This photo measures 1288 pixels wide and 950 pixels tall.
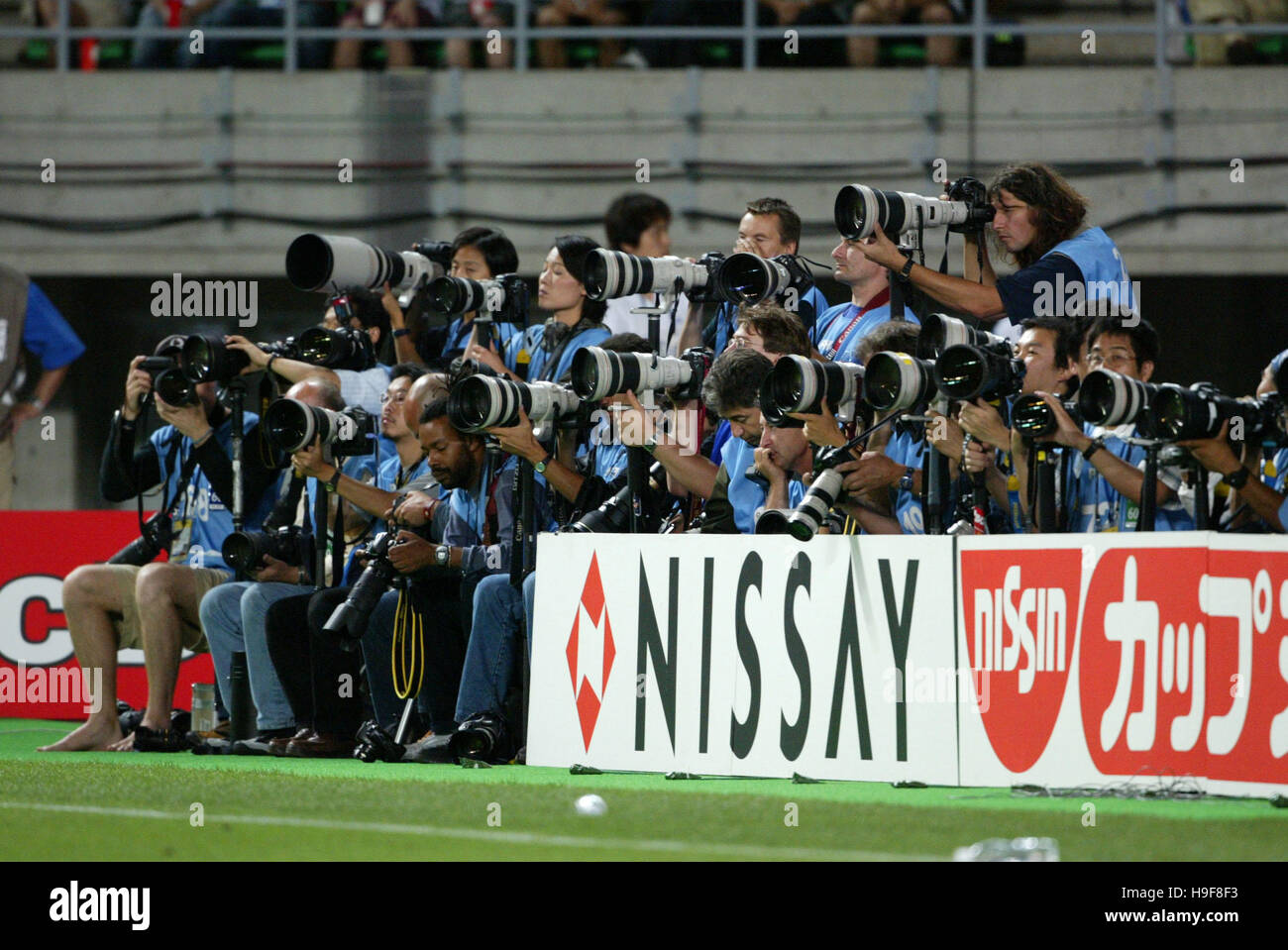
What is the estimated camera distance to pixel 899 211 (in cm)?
718

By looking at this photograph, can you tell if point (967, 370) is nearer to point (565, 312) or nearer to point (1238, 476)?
point (1238, 476)

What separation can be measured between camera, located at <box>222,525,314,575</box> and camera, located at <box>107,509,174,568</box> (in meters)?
0.55

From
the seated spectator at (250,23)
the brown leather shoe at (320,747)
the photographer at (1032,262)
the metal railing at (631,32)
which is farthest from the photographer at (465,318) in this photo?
the seated spectator at (250,23)

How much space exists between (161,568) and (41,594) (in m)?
2.02

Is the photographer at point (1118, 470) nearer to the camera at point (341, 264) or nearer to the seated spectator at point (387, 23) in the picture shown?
the camera at point (341, 264)

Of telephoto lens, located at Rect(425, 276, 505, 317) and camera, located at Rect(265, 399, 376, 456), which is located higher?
telephoto lens, located at Rect(425, 276, 505, 317)

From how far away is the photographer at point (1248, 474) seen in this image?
6281mm

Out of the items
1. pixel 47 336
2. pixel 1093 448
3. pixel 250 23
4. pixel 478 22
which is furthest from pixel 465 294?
pixel 250 23

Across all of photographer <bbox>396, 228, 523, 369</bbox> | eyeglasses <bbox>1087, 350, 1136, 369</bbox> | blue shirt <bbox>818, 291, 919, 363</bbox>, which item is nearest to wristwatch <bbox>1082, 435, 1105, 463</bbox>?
eyeglasses <bbox>1087, 350, 1136, 369</bbox>

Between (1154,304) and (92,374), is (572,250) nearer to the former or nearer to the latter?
(1154,304)

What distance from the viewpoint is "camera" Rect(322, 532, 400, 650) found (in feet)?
25.5

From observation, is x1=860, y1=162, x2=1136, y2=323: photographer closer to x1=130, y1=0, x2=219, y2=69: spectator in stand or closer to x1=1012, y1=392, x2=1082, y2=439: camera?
x1=1012, y1=392, x2=1082, y2=439: camera

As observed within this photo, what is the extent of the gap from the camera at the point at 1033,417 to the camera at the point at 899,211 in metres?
0.91

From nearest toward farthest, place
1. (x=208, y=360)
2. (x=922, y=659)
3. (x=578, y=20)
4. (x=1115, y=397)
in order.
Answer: (x=1115, y=397), (x=922, y=659), (x=208, y=360), (x=578, y=20)
